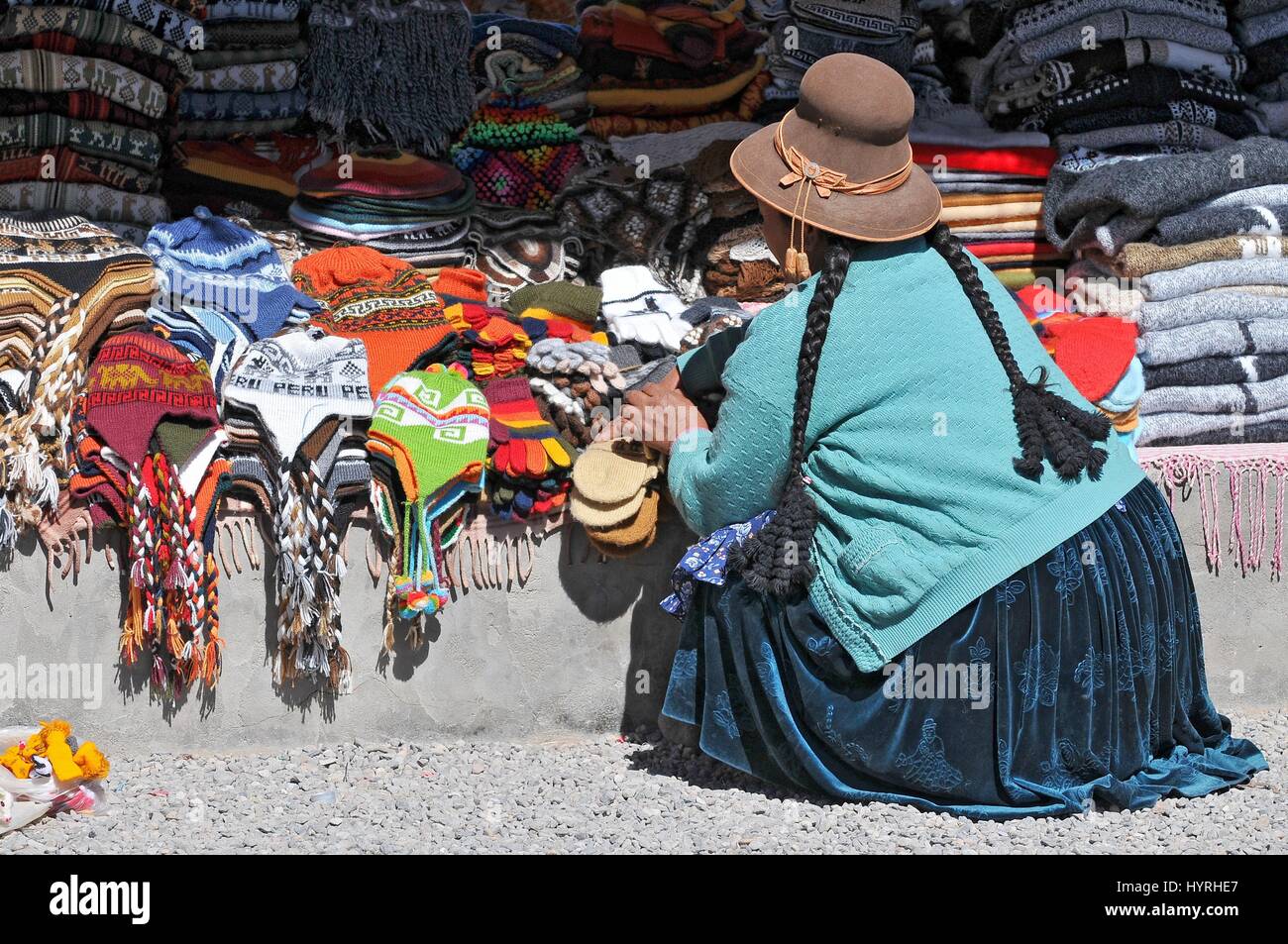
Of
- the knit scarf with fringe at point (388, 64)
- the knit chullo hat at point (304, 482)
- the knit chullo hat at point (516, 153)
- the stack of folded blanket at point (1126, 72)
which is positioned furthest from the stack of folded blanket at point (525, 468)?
the stack of folded blanket at point (1126, 72)

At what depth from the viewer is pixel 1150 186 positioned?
15.1 feet

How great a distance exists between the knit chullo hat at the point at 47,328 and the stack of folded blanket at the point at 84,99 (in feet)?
0.86

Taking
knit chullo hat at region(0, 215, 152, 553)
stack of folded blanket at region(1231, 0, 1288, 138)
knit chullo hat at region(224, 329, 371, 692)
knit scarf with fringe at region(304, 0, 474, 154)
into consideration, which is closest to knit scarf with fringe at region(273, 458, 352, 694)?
knit chullo hat at region(224, 329, 371, 692)

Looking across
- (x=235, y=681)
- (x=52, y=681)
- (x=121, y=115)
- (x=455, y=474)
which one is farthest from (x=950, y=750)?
(x=121, y=115)

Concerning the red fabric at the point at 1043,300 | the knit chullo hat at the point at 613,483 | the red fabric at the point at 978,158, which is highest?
the red fabric at the point at 978,158

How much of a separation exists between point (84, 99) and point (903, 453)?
2774mm

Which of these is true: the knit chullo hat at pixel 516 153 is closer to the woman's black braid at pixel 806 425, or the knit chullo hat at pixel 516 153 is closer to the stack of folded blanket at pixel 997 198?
the stack of folded blanket at pixel 997 198

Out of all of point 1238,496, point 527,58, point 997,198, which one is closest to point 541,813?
point 1238,496

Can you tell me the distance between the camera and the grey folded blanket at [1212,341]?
14.9 ft

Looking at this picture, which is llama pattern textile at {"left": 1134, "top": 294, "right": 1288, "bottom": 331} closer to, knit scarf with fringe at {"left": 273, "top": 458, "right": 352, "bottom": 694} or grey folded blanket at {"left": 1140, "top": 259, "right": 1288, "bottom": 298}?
grey folded blanket at {"left": 1140, "top": 259, "right": 1288, "bottom": 298}

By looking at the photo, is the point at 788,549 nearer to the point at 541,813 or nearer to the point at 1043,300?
the point at 541,813

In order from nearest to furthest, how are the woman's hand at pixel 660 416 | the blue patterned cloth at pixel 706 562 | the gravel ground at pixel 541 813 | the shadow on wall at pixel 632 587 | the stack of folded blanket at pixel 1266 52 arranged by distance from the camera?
the gravel ground at pixel 541 813 → the blue patterned cloth at pixel 706 562 → the woman's hand at pixel 660 416 → the shadow on wall at pixel 632 587 → the stack of folded blanket at pixel 1266 52

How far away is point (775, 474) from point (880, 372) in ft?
1.11

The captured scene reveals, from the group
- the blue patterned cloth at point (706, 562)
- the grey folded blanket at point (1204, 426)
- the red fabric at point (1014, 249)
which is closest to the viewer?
the blue patterned cloth at point (706, 562)
